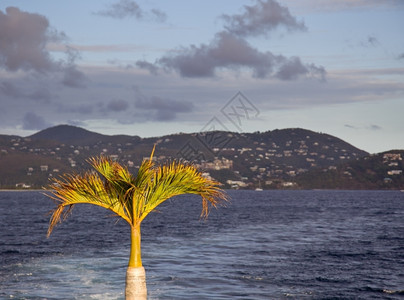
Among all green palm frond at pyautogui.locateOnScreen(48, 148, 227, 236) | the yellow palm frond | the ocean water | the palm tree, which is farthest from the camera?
the ocean water

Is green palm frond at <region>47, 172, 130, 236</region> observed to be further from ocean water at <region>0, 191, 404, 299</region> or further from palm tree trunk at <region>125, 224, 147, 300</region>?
ocean water at <region>0, 191, 404, 299</region>

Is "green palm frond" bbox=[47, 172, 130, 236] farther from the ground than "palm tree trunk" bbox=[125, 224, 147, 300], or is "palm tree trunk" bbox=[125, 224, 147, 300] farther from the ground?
"green palm frond" bbox=[47, 172, 130, 236]

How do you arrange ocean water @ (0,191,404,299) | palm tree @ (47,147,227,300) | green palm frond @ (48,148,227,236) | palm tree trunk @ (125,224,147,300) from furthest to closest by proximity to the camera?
ocean water @ (0,191,404,299) < green palm frond @ (48,148,227,236) < palm tree @ (47,147,227,300) < palm tree trunk @ (125,224,147,300)

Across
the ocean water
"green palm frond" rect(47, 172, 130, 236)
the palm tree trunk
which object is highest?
"green palm frond" rect(47, 172, 130, 236)

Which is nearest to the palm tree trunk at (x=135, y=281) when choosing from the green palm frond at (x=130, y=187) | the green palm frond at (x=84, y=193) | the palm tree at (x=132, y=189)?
the palm tree at (x=132, y=189)

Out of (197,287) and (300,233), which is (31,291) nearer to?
(197,287)

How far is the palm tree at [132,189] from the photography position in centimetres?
Result: 1425

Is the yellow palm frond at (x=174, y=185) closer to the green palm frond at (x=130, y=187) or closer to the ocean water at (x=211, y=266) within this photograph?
the green palm frond at (x=130, y=187)

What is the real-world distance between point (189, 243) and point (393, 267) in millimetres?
24238

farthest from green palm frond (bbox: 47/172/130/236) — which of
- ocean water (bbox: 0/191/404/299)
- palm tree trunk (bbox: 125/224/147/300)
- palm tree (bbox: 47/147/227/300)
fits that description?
ocean water (bbox: 0/191/404/299)

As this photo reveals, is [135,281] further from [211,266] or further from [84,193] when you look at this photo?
[211,266]

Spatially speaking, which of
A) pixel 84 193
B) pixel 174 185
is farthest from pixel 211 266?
pixel 84 193

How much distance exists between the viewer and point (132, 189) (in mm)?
14344

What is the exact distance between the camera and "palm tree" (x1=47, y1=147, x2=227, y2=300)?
14.2 meters
